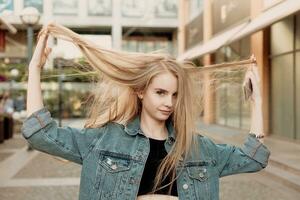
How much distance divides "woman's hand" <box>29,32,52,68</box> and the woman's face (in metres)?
0.43

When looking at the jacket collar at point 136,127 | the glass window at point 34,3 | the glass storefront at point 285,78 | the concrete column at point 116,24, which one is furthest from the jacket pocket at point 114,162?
the concrete column at point 116,24

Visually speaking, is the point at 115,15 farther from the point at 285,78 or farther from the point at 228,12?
the point at 285,78

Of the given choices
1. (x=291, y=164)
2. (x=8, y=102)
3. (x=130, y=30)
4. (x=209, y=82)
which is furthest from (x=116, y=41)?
(x=209, y=82)

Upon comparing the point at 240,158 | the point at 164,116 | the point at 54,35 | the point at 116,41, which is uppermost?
the point at 116,41

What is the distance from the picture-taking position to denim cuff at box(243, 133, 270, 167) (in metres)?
2.39

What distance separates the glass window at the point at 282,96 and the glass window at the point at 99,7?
26416 mm

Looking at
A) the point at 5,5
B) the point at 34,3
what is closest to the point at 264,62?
the point at 5,5

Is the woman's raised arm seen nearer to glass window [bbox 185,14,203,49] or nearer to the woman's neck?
the woman's neck

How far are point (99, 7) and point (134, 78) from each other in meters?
41.1

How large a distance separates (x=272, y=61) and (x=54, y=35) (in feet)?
52.0

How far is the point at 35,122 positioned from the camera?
218cm

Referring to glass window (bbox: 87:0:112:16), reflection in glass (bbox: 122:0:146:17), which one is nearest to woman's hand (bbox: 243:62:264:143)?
reflection in glass (bbox: 122:0:146:17)

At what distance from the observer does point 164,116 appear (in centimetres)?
229

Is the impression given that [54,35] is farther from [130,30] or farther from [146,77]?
[130,30]
